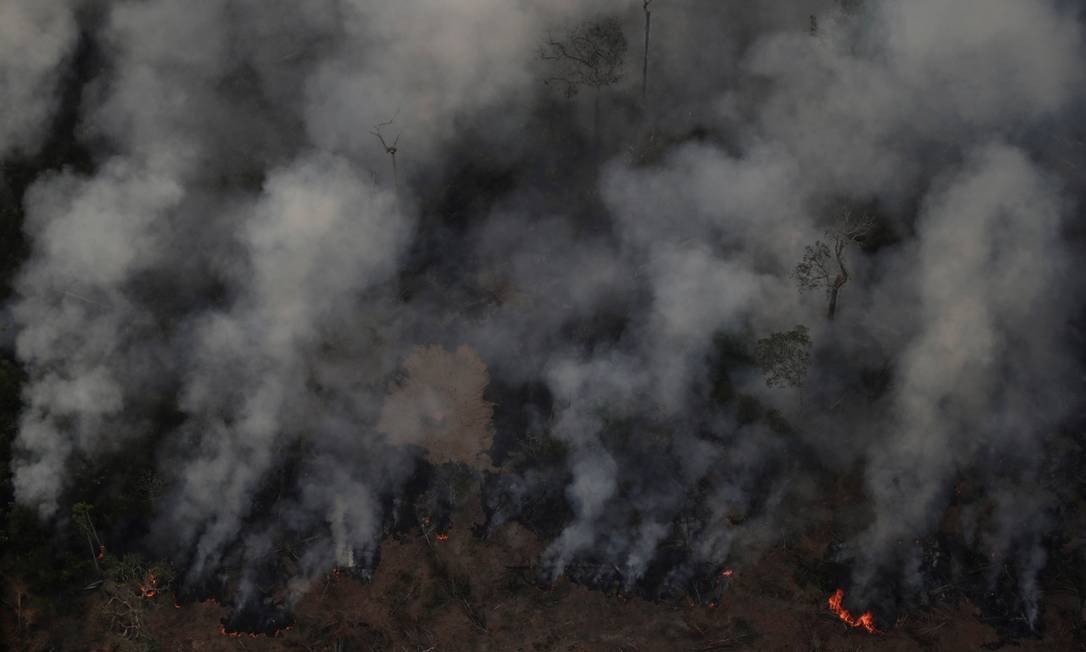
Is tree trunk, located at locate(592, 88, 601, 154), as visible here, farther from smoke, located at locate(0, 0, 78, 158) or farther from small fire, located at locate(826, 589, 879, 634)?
smoke, located at locate(0, 0, 78, 158)

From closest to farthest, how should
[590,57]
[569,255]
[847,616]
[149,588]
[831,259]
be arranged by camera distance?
1. [847,616]
2. [149,588]
3. [831,259]
4. [569,255]
5. [590,57]

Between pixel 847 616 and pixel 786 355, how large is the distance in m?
6.19

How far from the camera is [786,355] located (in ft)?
69.4

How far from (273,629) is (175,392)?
22.4ft

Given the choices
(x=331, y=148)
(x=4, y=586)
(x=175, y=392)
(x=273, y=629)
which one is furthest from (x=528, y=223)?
(x=4, y=586)

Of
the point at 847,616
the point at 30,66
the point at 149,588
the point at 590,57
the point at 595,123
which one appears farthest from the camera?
the point at 595,123

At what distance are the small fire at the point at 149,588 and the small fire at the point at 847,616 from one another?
16.3 metres

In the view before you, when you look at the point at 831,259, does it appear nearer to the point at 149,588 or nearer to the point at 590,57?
the point at 590,57

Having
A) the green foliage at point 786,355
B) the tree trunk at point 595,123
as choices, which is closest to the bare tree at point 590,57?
the tree trunk at point 595,123

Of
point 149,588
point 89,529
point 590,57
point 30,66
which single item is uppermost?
point 590,57

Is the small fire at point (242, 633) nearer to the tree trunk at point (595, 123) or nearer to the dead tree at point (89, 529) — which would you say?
the dead tree at point (89, 529)

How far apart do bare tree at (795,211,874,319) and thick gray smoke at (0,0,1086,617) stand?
0.42 meters

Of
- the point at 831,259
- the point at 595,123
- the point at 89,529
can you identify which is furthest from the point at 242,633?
the point at 831,259

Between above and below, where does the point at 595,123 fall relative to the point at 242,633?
above
